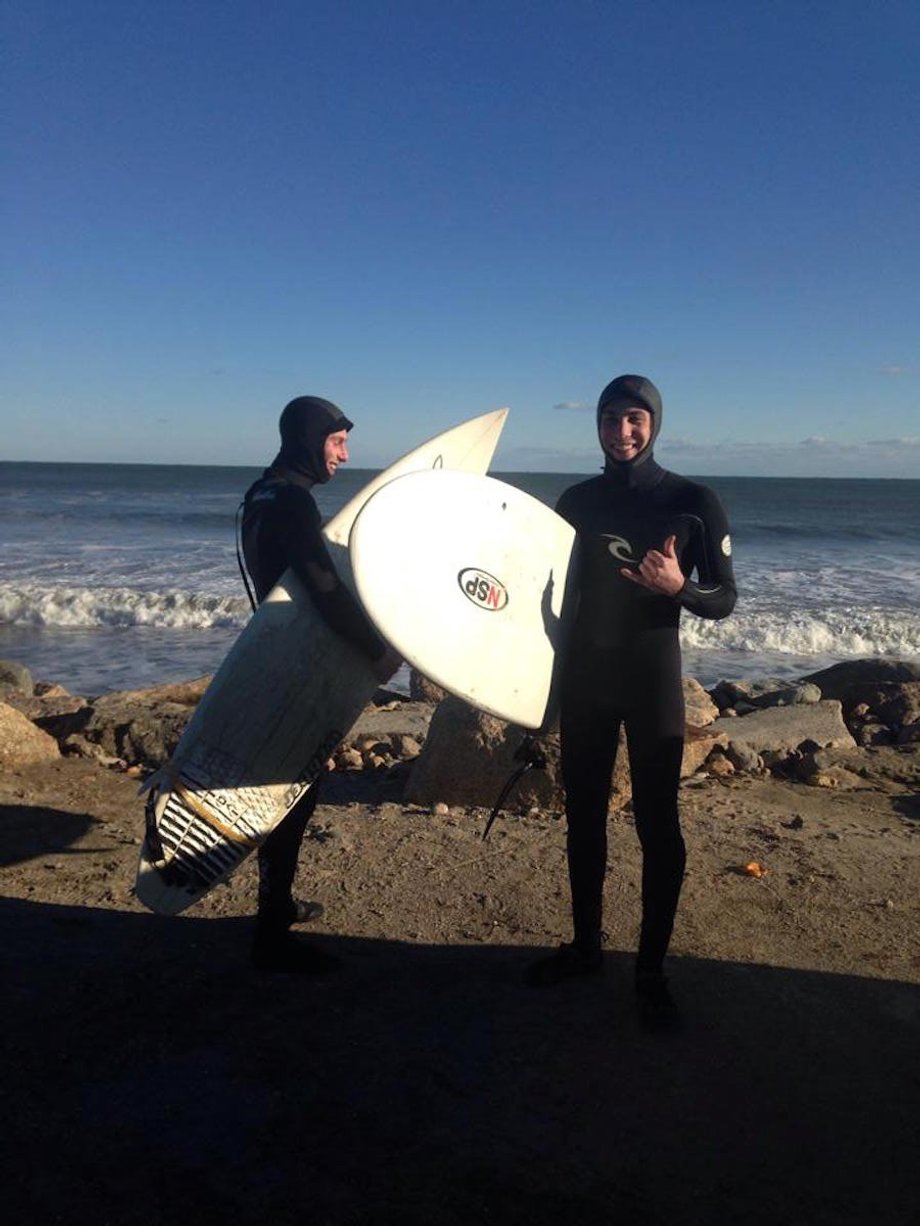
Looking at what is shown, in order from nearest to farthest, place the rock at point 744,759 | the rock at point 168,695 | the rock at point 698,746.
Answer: the rock at point 698,746, the rock at point 744,759, the rock at point 168,695

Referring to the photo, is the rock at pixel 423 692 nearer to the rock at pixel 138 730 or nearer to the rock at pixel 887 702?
the rock at pixel 138 730

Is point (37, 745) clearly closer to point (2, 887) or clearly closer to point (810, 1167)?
point (2, 887)

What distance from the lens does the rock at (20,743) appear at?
5586mm

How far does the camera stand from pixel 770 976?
10.4 ft

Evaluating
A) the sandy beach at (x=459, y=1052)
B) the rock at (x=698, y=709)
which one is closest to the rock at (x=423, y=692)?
the rock at (x=698, y=709)

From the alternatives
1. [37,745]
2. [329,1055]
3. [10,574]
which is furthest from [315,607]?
[10,574]

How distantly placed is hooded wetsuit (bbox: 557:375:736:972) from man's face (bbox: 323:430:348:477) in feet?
2.82

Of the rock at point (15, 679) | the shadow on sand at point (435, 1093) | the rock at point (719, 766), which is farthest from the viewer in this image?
the rock at point (15, 679)

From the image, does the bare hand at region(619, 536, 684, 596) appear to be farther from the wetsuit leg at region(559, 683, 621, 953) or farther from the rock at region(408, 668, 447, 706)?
the rock at region(408, 668, 447, 706)

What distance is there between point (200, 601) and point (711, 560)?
12.6 m

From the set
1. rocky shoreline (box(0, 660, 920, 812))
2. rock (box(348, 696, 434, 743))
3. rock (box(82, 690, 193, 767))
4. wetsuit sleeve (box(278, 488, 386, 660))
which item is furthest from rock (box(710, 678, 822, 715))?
wetsuit sleeve (box(278, 488, 386, 660))

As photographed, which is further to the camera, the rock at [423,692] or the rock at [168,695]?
the rock at [423,692]

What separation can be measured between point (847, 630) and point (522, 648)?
38.0ft

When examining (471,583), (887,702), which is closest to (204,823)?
(471,583)
